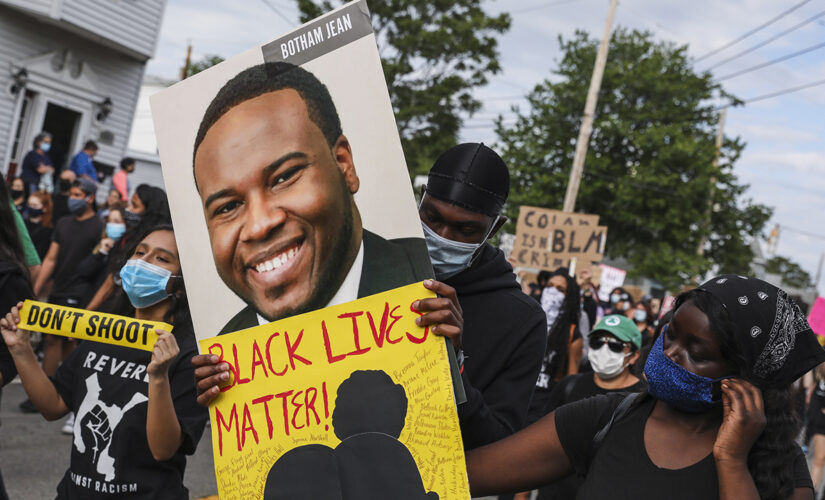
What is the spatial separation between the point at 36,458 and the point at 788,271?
2926 inches

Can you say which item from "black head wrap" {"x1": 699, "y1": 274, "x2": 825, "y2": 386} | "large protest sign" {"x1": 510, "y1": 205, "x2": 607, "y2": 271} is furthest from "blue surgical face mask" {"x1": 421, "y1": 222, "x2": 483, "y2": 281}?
"large protest sign" {"x1": 510, "y1": 205, "x2": 607, "y2": 271}

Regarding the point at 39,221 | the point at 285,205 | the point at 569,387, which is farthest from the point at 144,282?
the point at 39,221

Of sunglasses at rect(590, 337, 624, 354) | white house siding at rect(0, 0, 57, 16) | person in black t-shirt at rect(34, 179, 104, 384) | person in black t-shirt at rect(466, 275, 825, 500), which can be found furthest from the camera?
white house siding at rect(0, 0, 57, 16)

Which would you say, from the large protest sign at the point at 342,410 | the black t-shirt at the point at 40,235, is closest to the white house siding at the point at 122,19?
the black t-shirt at the point at 40,235

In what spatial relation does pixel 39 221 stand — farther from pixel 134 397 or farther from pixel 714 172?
pixel 714 172

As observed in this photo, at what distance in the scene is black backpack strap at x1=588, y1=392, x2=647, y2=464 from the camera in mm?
2049

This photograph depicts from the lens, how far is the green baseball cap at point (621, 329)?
5459mm

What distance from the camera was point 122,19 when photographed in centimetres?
1702

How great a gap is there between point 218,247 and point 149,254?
1.05 meters

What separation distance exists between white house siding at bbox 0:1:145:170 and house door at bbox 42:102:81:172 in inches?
11.5

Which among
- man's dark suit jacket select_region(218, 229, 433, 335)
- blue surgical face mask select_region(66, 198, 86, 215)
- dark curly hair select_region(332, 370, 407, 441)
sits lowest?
dark curly hair select_region(332, 370, 407, 441)

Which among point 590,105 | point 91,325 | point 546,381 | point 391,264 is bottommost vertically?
point 546,381

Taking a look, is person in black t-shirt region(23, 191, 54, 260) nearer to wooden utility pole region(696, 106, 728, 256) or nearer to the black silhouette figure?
the black silhouette figure

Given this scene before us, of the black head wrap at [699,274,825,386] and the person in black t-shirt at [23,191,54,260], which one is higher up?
the person in black t-shirt at [23,191,54,260]
